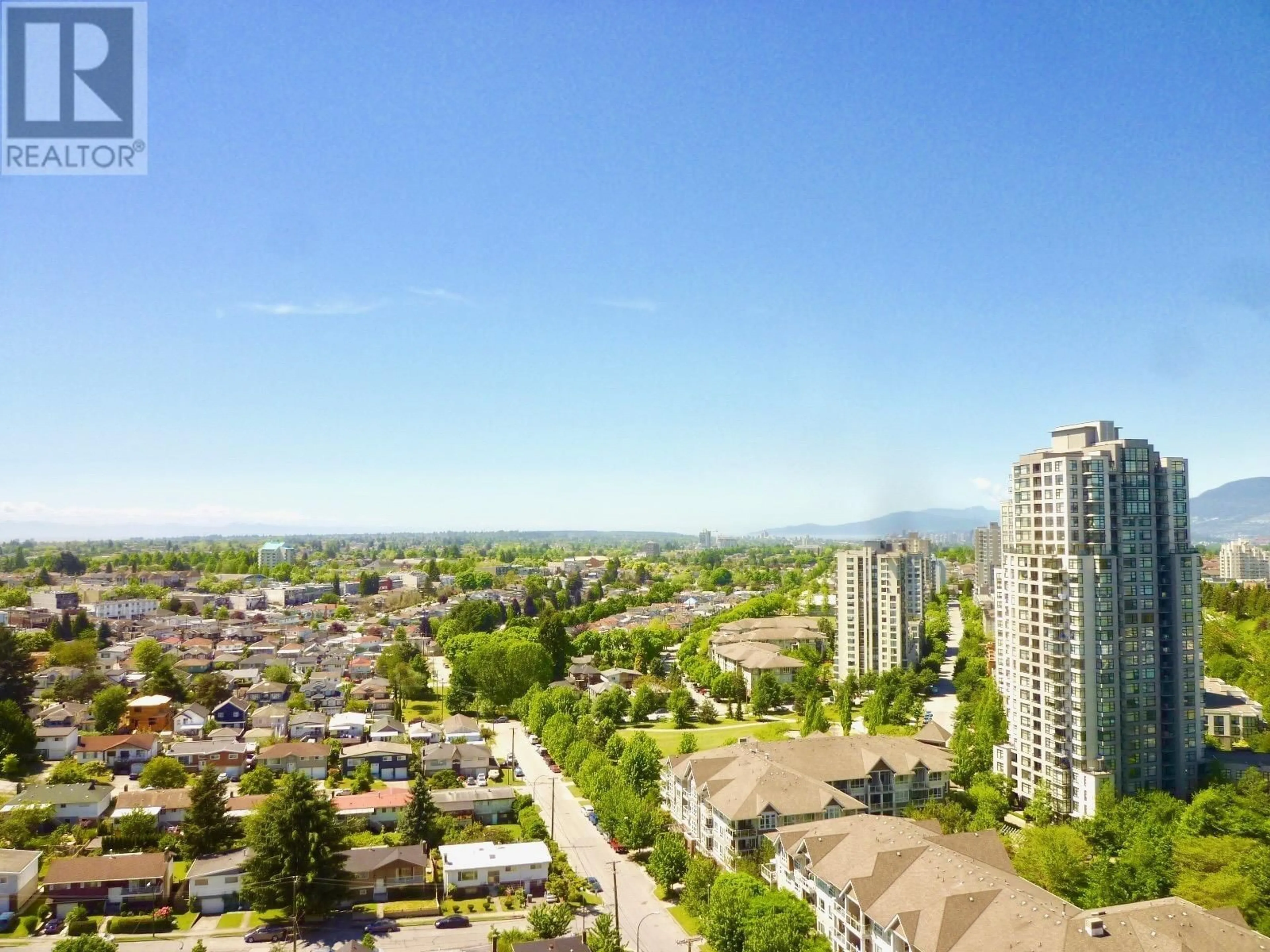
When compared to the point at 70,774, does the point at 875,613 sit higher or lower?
higher

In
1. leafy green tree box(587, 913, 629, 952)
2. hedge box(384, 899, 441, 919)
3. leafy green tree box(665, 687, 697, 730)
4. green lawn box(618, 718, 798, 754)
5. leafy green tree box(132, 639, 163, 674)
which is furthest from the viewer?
leafy green tree box(132, 639, 163, 674)

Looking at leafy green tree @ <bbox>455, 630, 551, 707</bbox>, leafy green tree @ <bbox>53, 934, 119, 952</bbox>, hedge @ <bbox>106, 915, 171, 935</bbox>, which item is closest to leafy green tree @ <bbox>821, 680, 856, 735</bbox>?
leafy green tree @ <bbox>455, 630, 551, 707</bbox>

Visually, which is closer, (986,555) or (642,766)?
(642,766)

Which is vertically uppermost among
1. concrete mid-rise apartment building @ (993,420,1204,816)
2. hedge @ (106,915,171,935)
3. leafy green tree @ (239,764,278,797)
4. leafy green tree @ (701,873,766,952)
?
concrete mid-rise apartment building @ (993,420,1204,816)

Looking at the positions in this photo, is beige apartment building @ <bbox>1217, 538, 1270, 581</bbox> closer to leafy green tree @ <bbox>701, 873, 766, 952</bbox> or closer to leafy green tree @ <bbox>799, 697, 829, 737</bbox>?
leafy green tree @ <bbox>799, 697, 829, 737</bbox>

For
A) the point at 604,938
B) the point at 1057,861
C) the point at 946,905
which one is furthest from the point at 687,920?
the point at 1057,861

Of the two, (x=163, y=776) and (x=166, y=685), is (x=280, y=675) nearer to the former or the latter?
(x=166, y=685)

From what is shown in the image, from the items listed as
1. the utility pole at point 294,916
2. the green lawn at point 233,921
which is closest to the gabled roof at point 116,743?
the green lawn at point 233,921
